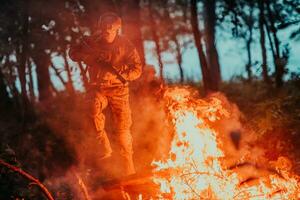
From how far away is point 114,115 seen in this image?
8023mm

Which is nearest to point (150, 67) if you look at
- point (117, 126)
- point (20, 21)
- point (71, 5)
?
point (117, 126)

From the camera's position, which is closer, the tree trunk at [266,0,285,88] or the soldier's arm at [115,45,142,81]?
the soldier's arm at [115,45,142,81]

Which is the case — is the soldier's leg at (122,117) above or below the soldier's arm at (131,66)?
below

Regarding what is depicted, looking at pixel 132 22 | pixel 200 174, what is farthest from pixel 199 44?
pixel 200 174

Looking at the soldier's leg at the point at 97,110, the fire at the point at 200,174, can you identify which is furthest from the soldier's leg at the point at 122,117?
the fire at the point at 200,174

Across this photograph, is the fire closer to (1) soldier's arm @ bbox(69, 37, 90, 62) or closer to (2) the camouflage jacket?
(2) the camouflage jacket

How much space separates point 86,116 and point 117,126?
61cm

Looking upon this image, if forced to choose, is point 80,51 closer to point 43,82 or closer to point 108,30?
point 108,30

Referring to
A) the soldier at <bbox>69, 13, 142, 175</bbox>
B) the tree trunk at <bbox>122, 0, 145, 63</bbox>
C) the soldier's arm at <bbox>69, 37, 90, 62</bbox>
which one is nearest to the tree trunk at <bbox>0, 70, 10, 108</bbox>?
the tree trunk at <bbox>122, 0, 145, 63</bbox>

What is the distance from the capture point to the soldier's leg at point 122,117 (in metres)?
7.89

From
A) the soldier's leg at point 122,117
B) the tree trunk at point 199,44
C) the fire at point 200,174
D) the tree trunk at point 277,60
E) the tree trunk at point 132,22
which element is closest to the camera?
the fire at point 200,174

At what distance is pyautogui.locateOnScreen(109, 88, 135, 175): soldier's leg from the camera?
25.9 feet

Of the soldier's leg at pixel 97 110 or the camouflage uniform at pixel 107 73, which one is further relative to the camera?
the soldier's leg at pixel 97 110

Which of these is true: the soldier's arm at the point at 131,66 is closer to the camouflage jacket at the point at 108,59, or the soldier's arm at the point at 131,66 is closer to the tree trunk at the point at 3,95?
the camouflage jacket at the point at 108,59
